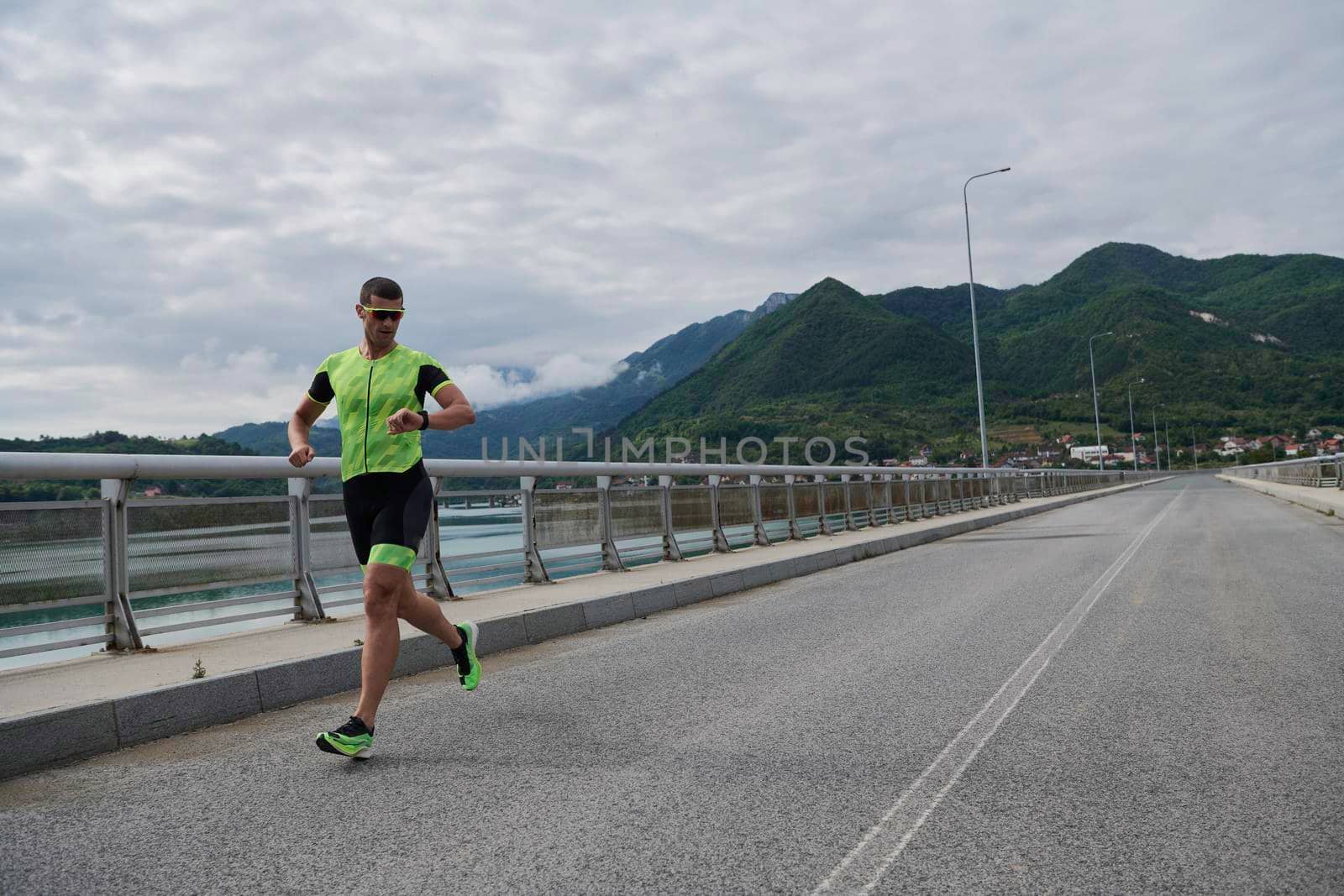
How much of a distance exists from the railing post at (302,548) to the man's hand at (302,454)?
11.0ft

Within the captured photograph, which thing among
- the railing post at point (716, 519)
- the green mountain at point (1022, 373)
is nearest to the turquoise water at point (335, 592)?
the railing post at point (716, 519)

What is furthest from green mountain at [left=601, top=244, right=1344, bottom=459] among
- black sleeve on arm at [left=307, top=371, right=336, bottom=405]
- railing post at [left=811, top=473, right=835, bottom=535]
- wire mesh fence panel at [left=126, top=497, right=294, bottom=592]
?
black sleeve on arm at [left=307, top=371, right=336, bottom=405]

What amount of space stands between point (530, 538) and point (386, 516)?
20.8 feet

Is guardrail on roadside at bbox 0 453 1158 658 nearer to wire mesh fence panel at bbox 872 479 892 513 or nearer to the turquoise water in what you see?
the turquoise water

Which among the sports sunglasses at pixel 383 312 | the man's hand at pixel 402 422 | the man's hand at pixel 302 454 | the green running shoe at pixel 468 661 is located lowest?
the green running shoe at pixel 468 661

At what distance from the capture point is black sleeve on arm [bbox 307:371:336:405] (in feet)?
15.3

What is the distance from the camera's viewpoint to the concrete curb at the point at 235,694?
4.55 meters

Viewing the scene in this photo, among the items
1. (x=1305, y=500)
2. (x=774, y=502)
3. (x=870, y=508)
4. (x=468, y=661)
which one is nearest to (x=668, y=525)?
(x=774, y=502)

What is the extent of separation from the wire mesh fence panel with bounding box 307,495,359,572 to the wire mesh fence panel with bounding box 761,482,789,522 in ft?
30.9

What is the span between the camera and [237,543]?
24.0 feet

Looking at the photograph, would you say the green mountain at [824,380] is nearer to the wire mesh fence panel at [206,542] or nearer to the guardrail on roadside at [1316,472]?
the guardrail on roadside at [1316,472]

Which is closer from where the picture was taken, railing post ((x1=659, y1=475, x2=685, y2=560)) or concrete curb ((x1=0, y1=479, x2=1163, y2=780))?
concrete curb ((x1=0, y1=479, x2=1163, y2=780))

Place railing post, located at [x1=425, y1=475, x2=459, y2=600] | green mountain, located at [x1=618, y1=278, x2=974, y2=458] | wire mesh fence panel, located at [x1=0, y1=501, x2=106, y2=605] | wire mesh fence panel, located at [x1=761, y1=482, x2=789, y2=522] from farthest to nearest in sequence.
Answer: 1. green mountain, located at [x1=618, y1=278, x2=974, y2=458]
2. wire mesh fence panel, located at [x1=761, y1=482, x2=789, y2=522]
3. railing post, located at [x1=425, y1=475, x2=459, y2=600]
4. wire mesh fence panel, located at [x1=0, y1=501, x2=106, y2=605]

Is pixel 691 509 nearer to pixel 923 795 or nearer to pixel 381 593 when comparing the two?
pixel 381 593
